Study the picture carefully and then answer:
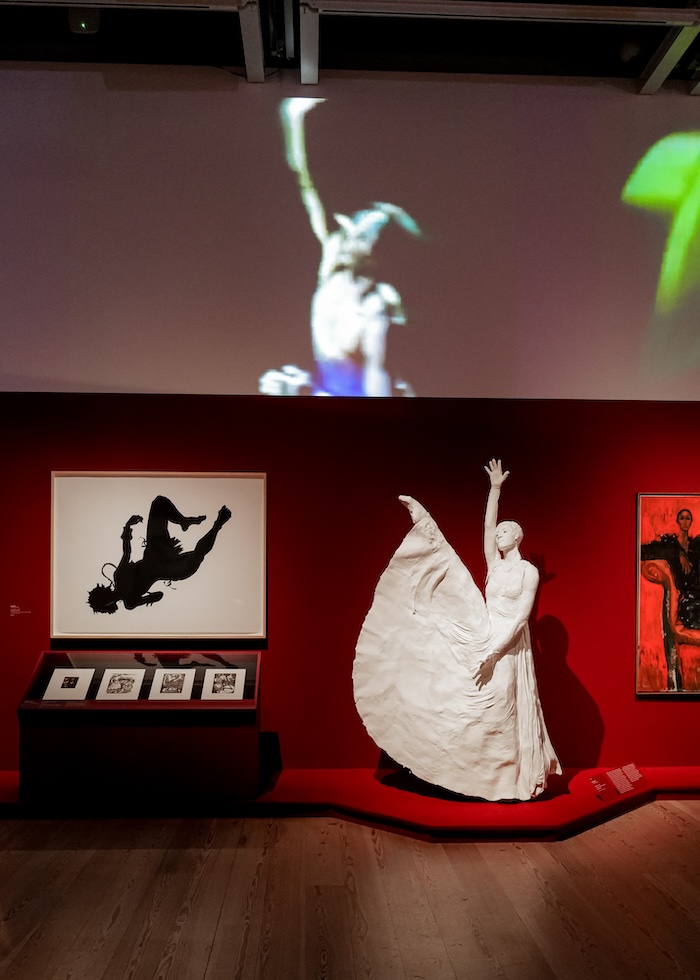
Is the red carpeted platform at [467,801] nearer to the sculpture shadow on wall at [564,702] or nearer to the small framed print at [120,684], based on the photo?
the sculpture shadow on wall at [564,702]

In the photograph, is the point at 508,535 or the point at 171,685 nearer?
the point at 508,535

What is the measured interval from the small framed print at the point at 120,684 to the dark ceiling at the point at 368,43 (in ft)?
13.6

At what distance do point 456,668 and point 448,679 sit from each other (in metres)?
0.08

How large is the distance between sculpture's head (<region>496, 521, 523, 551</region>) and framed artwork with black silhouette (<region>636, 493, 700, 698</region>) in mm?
1096

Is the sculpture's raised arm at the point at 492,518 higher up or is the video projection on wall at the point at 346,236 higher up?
the video projection on wall at the point at 346,236

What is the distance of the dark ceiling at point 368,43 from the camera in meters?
5.67

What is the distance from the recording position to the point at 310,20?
521 cm

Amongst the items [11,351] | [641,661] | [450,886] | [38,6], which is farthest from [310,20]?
[450,886]

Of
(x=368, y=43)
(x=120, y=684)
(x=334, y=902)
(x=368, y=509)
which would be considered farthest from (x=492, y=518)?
(x=368, y=43)

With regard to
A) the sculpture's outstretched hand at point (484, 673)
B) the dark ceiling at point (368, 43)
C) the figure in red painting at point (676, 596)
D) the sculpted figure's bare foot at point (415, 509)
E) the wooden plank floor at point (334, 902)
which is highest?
the dark ceiling at point (368, 43)

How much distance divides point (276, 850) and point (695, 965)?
2.15 metres

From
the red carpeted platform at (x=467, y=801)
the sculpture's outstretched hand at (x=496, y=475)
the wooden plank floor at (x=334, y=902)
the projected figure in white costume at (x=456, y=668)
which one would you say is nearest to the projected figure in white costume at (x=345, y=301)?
the sculpture's outstretched hand at (x=496, y=475)

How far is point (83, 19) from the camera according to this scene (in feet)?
18.1

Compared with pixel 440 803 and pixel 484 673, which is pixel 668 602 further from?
pixel 440 803
